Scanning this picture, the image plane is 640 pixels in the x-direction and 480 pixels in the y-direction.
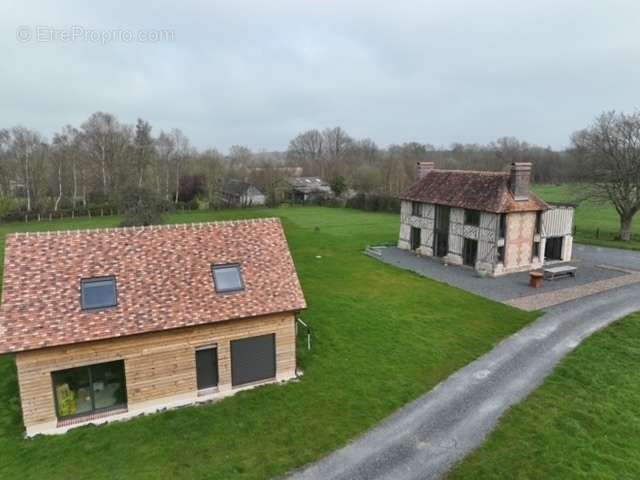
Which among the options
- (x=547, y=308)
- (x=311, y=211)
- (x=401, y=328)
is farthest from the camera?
(x=311, y=211)

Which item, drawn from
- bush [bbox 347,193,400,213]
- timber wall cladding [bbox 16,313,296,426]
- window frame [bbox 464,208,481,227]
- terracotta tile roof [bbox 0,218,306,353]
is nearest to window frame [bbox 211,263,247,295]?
terracotta tile roof [bbox 0,218,306,353]

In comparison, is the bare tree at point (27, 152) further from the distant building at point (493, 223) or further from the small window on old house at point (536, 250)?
the small window on old house at point (536, 250)

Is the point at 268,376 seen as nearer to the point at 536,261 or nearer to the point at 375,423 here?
the point at 375,423

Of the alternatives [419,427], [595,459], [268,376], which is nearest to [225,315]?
[268,376]

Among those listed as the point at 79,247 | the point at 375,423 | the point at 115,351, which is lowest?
the point at 375,423

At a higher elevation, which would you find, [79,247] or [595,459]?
[79,247]

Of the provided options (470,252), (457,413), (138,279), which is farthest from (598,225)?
(138,279)

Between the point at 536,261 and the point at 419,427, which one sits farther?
the point at 536,261
